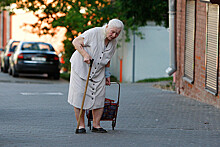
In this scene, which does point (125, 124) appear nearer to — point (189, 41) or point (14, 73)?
point (189, 41)

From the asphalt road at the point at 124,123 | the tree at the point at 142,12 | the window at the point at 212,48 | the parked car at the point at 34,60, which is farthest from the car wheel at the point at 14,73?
the window at the point at 212,48

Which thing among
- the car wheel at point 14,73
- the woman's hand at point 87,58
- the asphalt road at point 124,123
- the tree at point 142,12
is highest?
the tree at point 142,12

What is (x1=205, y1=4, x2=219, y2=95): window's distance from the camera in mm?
11789

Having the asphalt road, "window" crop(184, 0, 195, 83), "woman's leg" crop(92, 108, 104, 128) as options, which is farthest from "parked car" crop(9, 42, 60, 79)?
"woman's leg" crop(92, 108, 104, 128)

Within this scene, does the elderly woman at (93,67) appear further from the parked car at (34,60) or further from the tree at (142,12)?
the tree at (142,12)

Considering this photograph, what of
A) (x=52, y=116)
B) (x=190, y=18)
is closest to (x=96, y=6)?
(x=190, y=18)

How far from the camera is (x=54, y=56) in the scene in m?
21.7

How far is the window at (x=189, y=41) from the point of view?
560 inches

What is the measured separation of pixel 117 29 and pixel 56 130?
173cm

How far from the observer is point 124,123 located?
9086 millimetres

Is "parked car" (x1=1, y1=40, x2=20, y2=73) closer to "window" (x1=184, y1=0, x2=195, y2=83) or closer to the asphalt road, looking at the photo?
the asphalt road

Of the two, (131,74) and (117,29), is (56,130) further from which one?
(131,74)

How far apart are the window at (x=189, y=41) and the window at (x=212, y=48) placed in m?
1.53

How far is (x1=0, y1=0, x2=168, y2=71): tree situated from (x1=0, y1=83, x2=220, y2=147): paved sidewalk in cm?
948
